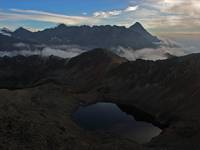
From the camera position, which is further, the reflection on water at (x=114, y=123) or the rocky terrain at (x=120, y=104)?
the reflection on water at (x=114, y=123)

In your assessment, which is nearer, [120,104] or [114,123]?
[114,123]

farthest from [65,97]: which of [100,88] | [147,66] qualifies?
[147,66]

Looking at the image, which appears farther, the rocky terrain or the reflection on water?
the reflection on water

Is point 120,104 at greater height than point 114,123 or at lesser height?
lesser
